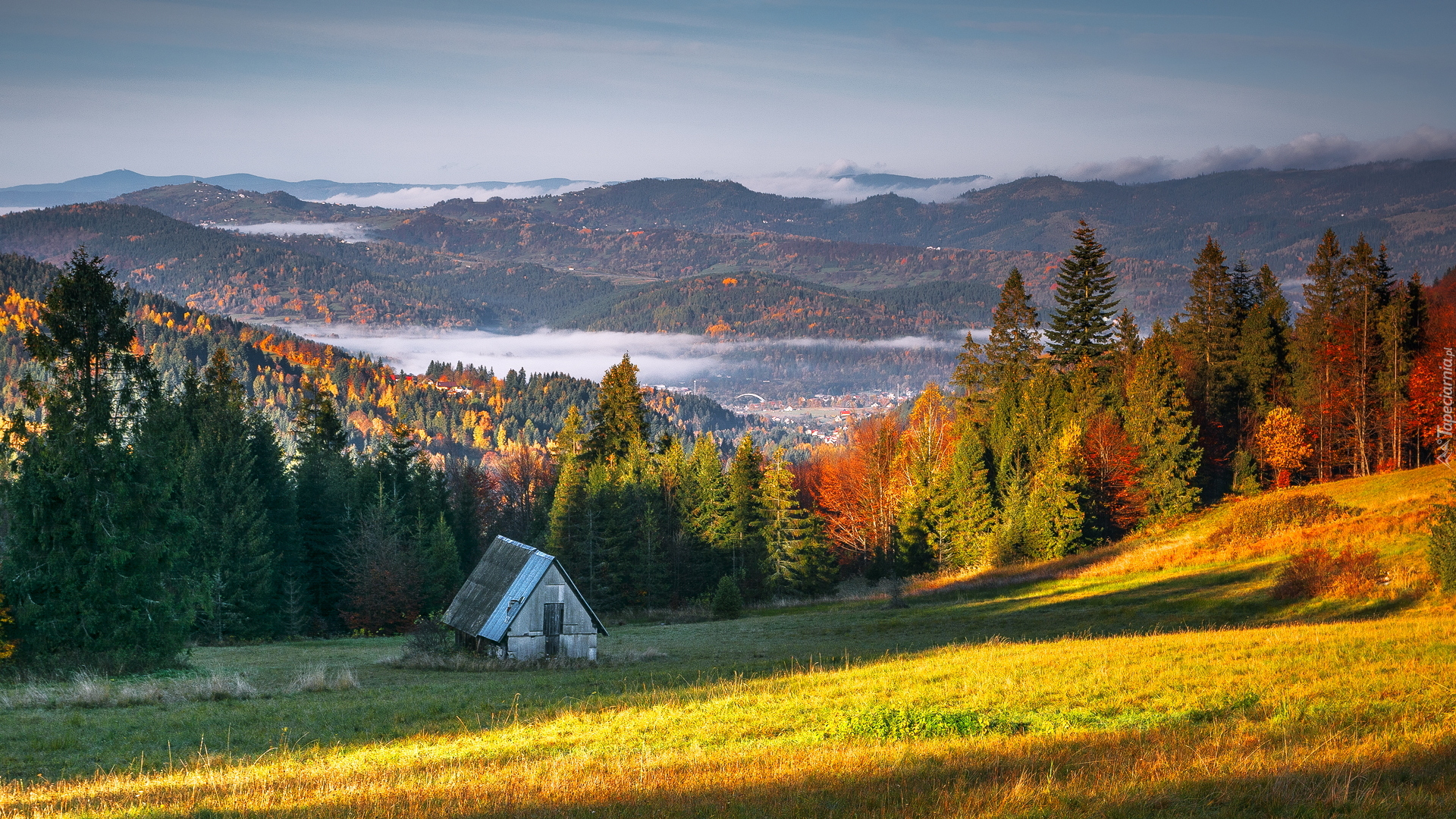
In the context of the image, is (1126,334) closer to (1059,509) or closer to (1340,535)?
(1059,509)

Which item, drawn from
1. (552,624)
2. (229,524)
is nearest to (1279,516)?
(552,624)

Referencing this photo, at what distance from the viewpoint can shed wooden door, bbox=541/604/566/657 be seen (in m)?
37.4

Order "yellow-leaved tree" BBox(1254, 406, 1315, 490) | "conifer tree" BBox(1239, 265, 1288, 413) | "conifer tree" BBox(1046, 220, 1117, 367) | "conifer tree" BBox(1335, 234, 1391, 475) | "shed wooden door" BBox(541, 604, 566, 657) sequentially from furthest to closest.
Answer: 1. "conifer tree" BBox(1046, 220, 1117, 367)
2. "conifer tree" BBox(1239, 265, 1288, 413)
3. "conifer tree" BBox(1335, 234, 1391, 475)
4. "yellow-leaved tree" BBox(1254, 406, 1315, 490)
5. "shed wooden door" BBox(541, 604, 566, 657)

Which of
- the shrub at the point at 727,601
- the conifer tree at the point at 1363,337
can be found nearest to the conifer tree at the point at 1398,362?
the conifer tree at the point at 1363,337

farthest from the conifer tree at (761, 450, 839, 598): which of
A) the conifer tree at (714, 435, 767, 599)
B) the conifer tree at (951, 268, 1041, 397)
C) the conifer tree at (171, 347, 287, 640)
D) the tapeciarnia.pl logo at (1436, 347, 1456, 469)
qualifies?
the tapeciarnia.pl logo at (1436, 347, 1456, 469)

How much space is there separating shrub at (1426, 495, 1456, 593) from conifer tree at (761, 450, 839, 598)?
136ft

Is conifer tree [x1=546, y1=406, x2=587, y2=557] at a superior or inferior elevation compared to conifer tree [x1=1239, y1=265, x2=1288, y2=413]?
inferior

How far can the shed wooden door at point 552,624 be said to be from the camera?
37438 mm

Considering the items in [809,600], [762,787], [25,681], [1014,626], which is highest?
[762,787]

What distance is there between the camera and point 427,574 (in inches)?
2389

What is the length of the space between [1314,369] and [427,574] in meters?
65.5

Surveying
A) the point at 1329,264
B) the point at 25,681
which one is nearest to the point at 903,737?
the point at 25,681

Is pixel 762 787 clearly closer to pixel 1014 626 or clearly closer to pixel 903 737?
pixel 903 737

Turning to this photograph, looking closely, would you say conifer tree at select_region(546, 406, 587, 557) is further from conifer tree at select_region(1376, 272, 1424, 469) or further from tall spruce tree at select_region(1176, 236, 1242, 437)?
conifer tree at select_region(1376, 272, 1424, 469)
